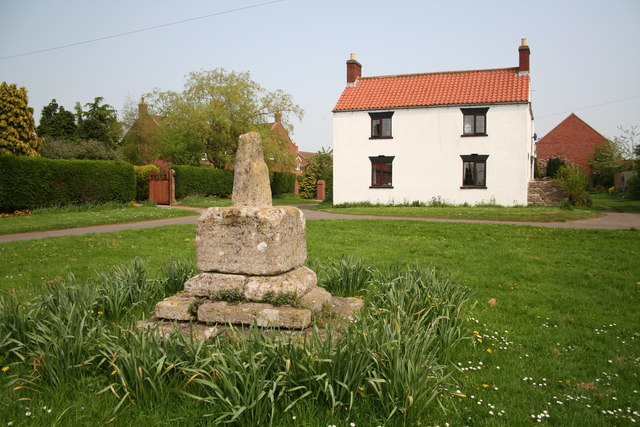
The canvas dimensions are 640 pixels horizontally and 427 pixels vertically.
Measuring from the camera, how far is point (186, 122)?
32.5 meters

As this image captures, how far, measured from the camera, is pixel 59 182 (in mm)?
20422

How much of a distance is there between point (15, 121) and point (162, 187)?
8.77m

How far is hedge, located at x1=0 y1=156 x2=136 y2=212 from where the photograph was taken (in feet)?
60.5

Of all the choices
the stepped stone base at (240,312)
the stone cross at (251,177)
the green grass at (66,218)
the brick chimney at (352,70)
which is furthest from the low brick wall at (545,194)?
the stone cross at (251,177)

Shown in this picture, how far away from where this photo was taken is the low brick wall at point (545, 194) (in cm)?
2450

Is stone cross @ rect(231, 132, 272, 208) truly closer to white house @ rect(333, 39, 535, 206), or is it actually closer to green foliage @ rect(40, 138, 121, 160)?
white house @ rect(333, 39, 535, 206)

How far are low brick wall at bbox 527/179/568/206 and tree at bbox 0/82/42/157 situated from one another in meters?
28.8

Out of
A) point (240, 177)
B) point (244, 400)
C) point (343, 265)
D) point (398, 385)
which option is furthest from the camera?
point (343, 265)

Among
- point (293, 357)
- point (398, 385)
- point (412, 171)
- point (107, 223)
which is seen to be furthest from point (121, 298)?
point (412, 171)

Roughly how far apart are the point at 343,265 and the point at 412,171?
2127 centimetres

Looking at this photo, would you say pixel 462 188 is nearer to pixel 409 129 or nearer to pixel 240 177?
pixel 409 129

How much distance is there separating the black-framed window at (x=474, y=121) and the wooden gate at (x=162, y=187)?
17.4 m

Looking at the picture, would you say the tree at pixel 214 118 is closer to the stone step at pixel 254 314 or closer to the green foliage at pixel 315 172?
the green foliage at pixel 315 172

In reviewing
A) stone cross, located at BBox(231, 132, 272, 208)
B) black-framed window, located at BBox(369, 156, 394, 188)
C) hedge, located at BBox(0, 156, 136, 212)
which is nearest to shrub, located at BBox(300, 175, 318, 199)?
black-framed window, located at BBox(369, 156, 394, 188)
